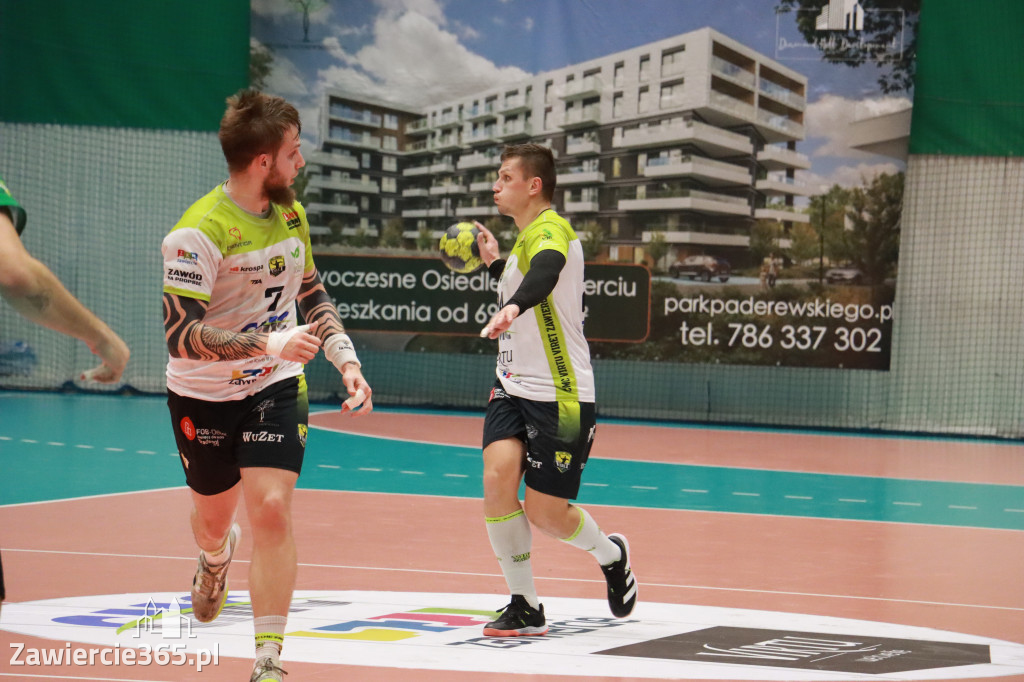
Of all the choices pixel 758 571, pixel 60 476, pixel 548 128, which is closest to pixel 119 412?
pixel 60 476

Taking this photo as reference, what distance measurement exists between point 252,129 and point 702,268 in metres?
12.4

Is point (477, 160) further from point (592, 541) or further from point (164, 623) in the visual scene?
point (164, 623)

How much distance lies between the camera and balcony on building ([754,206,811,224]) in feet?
53.5

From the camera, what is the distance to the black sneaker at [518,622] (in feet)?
18.6

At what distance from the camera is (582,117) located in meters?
16.8

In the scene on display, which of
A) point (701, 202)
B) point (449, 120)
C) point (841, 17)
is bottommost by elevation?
point (701, 202)

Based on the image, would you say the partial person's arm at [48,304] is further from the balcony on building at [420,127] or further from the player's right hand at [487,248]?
the balcony on building at [420,127]

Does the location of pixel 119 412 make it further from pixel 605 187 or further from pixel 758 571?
pixel 758 571

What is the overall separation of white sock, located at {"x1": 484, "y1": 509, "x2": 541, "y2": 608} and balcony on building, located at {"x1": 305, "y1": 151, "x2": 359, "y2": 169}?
1223 centimetres

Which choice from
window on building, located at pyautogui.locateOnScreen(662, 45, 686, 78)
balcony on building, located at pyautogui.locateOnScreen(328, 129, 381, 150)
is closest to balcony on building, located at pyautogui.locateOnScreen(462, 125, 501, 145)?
balcony on building, located at pyautogui.locateOnScreen(328, 129, 381, 150)

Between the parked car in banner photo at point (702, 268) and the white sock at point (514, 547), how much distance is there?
11.0m

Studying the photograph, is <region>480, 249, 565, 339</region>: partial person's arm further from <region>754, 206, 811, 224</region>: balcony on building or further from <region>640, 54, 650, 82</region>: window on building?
<region>640, 54, 650, 82</region>: window on building

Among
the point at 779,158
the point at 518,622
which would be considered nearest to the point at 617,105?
the point at 779,158

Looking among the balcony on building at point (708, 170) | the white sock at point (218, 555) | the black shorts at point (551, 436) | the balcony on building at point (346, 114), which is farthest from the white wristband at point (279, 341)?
the balcony on building at point (346, 114)
